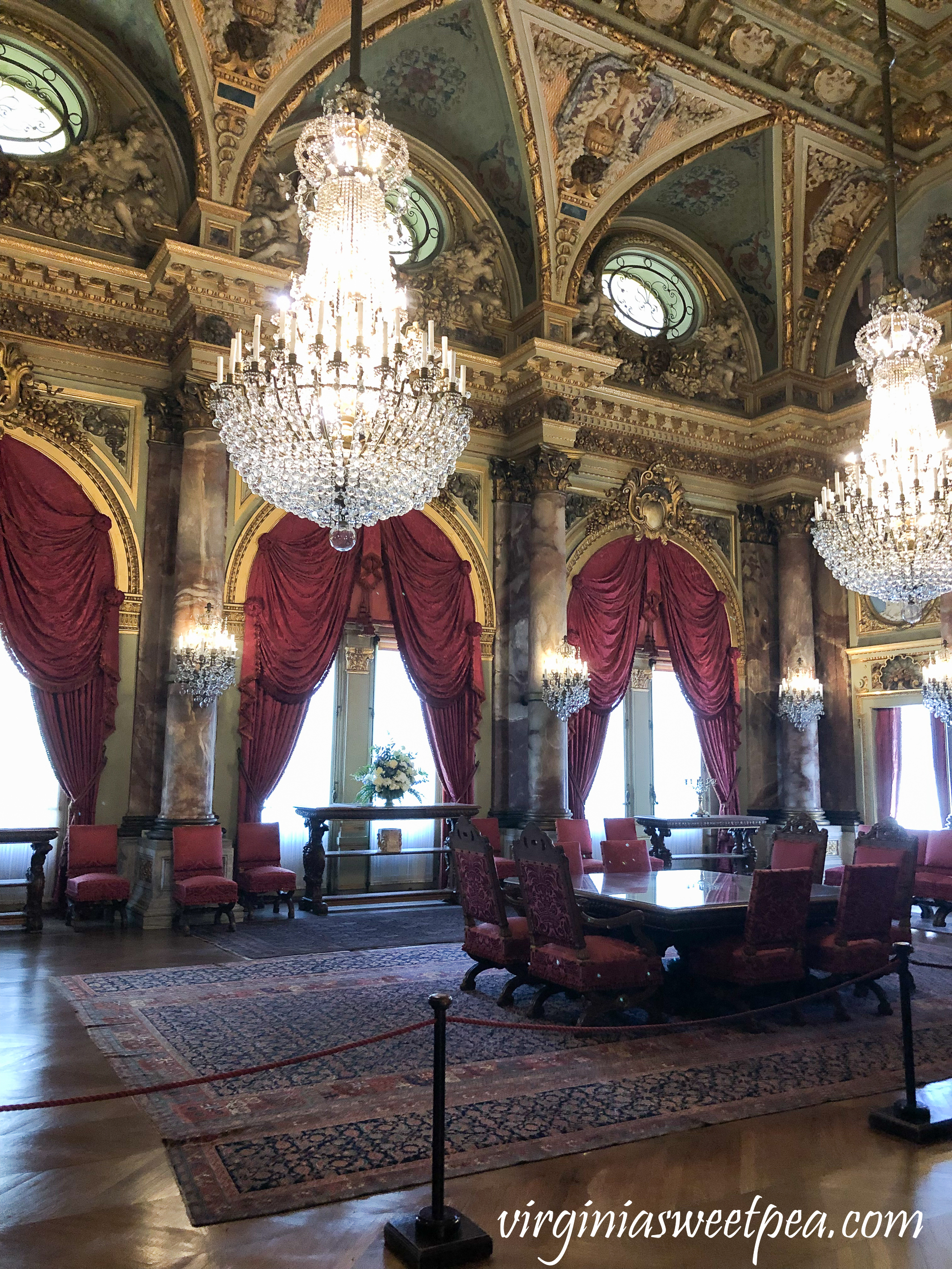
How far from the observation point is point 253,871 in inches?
373

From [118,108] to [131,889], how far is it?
7817 mm

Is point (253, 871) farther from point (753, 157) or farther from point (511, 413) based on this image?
point (753, 157)

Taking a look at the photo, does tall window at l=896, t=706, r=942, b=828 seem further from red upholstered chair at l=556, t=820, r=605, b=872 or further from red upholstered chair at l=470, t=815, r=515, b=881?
red upholstered chair at l=470, t=815, r=515, b=881

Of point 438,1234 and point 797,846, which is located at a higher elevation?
point 797,846

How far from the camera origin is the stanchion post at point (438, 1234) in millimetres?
2998

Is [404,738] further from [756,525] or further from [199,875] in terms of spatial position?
[756,525]

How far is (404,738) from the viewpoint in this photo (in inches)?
442

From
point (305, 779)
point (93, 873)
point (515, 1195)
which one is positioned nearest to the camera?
point (515, 1195)

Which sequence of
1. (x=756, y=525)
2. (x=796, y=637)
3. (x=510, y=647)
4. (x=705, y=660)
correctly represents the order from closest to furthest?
(x=510, y=647) < (x=705, y=660) < (x=796, y=637) < (x=756, y=525)

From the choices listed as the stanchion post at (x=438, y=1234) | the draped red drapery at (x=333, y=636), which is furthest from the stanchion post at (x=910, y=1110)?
the draped red drapery at (x=333, y=636)

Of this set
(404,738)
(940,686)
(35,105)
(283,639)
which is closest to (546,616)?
(404,738)

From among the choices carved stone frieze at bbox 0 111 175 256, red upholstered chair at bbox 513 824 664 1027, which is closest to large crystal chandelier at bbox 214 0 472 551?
red upholstered chair at bbox 513 824 664 1027

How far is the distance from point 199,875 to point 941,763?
893 cm

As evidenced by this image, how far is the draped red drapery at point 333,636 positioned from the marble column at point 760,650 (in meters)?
4.32
